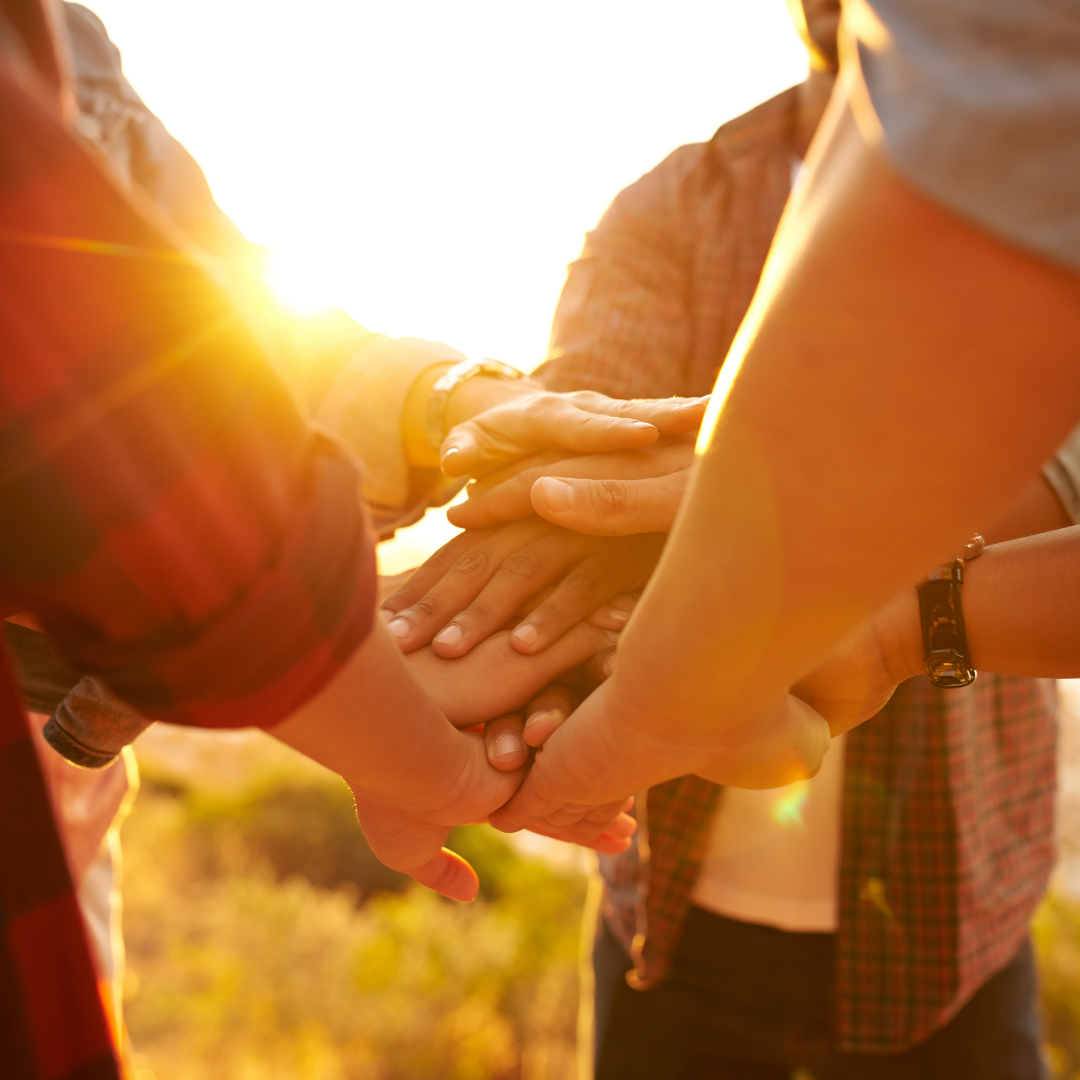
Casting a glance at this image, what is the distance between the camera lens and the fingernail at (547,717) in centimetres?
108

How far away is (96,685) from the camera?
94 centimetres

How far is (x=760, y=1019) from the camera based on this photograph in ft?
5.80

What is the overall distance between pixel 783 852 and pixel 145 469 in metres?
1.69

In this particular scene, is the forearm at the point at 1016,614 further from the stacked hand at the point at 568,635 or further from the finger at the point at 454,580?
the finger at the point at 454,580

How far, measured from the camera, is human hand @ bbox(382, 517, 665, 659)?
49.1 inches

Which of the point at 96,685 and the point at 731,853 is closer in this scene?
the point at 96,685

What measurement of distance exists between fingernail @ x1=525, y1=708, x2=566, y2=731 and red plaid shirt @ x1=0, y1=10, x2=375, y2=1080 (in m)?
0.53

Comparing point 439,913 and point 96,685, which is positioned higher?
point 96,685

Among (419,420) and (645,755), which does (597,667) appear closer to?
(645,755)

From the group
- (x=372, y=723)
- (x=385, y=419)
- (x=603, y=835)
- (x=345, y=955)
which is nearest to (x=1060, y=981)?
(x=345, y=955)

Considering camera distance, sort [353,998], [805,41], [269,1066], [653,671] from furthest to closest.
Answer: [353,998] < [269,1066] < [805,41] < [653,671]

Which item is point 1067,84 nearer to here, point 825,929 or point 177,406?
point 177,406

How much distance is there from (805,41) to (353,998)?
4248 mm

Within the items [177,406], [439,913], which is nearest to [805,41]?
[177,406]
